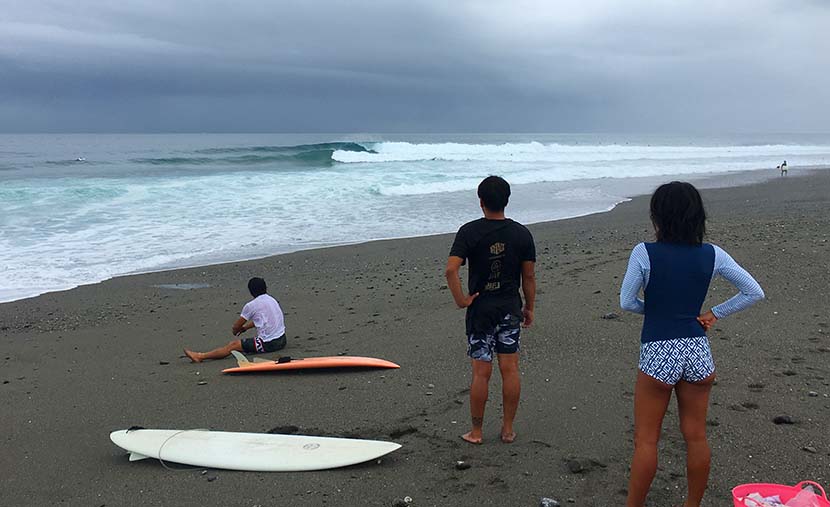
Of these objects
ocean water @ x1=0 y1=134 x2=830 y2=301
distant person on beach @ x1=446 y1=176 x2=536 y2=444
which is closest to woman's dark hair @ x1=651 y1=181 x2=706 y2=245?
distant person on beach @ x1=446 y1=176 x2=536 y2=444

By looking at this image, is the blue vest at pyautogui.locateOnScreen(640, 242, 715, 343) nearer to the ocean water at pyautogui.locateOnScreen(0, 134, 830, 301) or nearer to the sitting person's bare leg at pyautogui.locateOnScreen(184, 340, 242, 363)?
the sitting person's bare leg at pyautogui.locateOnScreen(184, 340, 242, 363)

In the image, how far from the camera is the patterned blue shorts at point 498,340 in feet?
12.8

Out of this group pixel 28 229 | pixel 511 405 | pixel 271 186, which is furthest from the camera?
pixel 271 186

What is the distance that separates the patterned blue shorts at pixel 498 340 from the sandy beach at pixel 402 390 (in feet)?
1.98

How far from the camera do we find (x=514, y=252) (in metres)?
3.84

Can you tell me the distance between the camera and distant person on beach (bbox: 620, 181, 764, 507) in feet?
9.27

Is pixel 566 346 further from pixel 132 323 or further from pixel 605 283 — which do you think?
pixel 132 323

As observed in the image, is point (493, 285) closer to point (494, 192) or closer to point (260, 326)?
point (494, 192)

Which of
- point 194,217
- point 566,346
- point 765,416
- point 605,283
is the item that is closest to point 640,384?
point 765,416

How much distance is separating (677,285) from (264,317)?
14.9 feet

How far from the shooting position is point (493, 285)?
12.6 feet

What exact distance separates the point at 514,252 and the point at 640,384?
115 centimetres

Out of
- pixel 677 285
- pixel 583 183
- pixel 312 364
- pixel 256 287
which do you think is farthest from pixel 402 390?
pixel 583 183

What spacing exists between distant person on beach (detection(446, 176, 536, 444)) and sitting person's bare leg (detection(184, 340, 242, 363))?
324 cm
